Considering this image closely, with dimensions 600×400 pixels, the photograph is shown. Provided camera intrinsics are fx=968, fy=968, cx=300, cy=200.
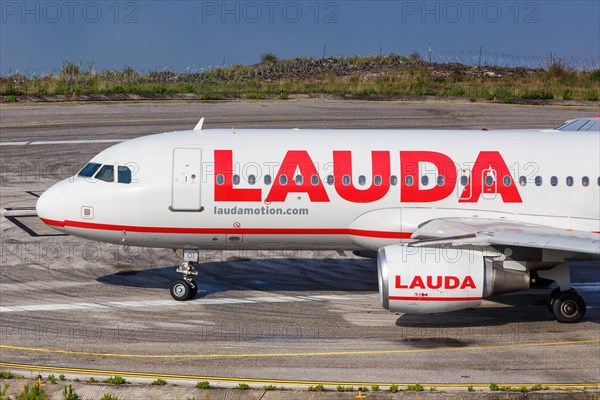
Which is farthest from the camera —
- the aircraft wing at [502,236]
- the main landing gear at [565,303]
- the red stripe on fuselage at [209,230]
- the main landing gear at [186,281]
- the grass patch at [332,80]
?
the grass patch at [332,80]

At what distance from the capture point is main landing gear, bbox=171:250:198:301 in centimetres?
2848

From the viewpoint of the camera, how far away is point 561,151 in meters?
28.3

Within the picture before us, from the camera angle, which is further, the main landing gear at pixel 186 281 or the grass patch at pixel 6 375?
the main landing gear at pixel 186 281

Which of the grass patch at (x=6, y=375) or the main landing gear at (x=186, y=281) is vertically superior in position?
the main landing gear at (x=186, y=281)

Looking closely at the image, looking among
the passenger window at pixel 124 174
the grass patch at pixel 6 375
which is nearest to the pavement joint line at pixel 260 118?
the passenger window at pixel 124 174

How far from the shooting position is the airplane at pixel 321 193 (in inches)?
1073

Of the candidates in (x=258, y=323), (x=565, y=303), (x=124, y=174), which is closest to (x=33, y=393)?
(x=258, y=323)

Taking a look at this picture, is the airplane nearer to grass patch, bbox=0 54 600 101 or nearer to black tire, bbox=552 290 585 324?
black tire, bbox=552 290 585 324

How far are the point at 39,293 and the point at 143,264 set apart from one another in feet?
14.8

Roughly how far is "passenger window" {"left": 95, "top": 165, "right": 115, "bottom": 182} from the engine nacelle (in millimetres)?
8205

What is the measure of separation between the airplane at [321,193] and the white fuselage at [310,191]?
0.03 meters

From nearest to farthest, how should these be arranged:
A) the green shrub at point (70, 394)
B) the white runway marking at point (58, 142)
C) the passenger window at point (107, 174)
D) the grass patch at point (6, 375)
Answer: the green shrub at point (70, 394), the grass patch at point (6, 375), the passenger window at point (107, 174), the white runway marking at point (58, 142)

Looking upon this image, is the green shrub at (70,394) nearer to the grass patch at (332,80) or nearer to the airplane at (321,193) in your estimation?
the airplane at (321,193)

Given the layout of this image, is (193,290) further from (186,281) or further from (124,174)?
(124,174)
